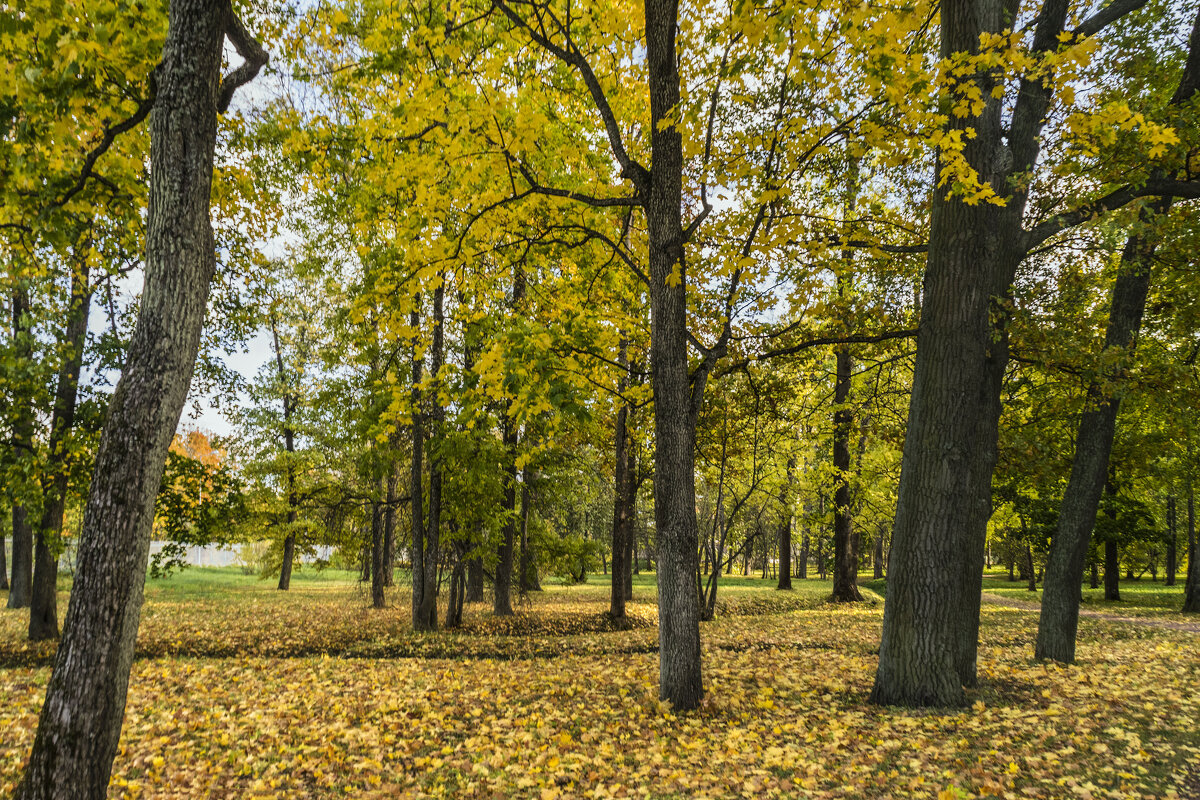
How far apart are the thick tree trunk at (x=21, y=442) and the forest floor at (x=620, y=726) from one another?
3.19 meters

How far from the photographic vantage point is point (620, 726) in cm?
546

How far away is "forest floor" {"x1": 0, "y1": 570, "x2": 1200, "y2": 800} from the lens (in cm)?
403

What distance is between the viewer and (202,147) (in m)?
4.12

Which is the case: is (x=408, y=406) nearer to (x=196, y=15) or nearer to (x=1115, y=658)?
(x=196, y=15)

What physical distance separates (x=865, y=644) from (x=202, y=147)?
10.7 meters

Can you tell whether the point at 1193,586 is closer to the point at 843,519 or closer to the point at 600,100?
the point at 843,519

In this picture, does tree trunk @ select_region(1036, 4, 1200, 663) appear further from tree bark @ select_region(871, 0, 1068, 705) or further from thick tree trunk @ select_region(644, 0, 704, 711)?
thick tree trunk @ select_region(644, 0, 704, 711)

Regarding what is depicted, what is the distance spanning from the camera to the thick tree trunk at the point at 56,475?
9438mm

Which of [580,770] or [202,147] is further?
[580,770]

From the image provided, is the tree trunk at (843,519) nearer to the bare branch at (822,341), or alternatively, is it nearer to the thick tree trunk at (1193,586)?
the thick tree trunk at (1193,586)

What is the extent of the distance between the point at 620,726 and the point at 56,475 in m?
9.87

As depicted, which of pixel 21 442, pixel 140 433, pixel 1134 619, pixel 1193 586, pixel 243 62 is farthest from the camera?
pixel 1193 586

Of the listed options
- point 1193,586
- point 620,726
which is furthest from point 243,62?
point 1193,586

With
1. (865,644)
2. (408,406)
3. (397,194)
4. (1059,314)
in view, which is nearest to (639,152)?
(397,194)
